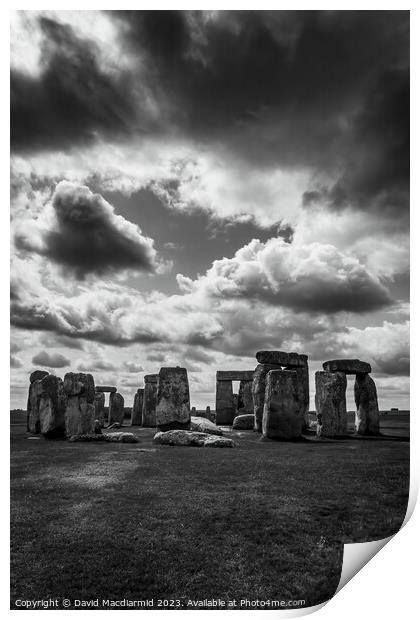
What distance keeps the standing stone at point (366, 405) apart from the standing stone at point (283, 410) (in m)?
2.42

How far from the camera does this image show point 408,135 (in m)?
5.72

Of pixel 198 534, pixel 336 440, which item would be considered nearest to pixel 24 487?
pixel 198 534

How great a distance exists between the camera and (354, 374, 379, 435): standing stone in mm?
12301

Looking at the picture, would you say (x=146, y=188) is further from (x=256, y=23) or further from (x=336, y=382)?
(x=336, y=382)

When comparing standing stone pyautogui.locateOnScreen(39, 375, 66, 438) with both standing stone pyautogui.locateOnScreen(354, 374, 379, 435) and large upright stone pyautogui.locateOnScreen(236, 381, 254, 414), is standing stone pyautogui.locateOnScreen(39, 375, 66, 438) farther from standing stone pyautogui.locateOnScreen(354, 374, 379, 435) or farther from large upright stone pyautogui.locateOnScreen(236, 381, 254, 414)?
large upright stone pyautogui.locateOnScreen(236, 381, 254, 414)

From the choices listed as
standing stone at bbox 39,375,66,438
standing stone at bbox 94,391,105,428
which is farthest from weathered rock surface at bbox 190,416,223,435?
standing stone at bbox 94,391,105,428

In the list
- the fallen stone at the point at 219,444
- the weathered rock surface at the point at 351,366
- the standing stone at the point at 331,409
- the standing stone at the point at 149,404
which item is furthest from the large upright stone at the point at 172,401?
the standing stone at the point at 149,404

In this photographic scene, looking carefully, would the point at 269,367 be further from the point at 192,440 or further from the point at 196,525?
the point at 196,525

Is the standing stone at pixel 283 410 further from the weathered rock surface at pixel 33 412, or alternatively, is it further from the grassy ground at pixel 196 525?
the weathered rock surface at pixel 33 412

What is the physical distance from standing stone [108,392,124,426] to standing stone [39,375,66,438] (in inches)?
337

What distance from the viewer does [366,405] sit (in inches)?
494

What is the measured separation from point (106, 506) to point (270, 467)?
2926 millimetres

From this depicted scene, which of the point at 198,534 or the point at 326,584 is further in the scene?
the point at 198,534

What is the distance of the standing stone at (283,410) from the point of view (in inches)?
434
